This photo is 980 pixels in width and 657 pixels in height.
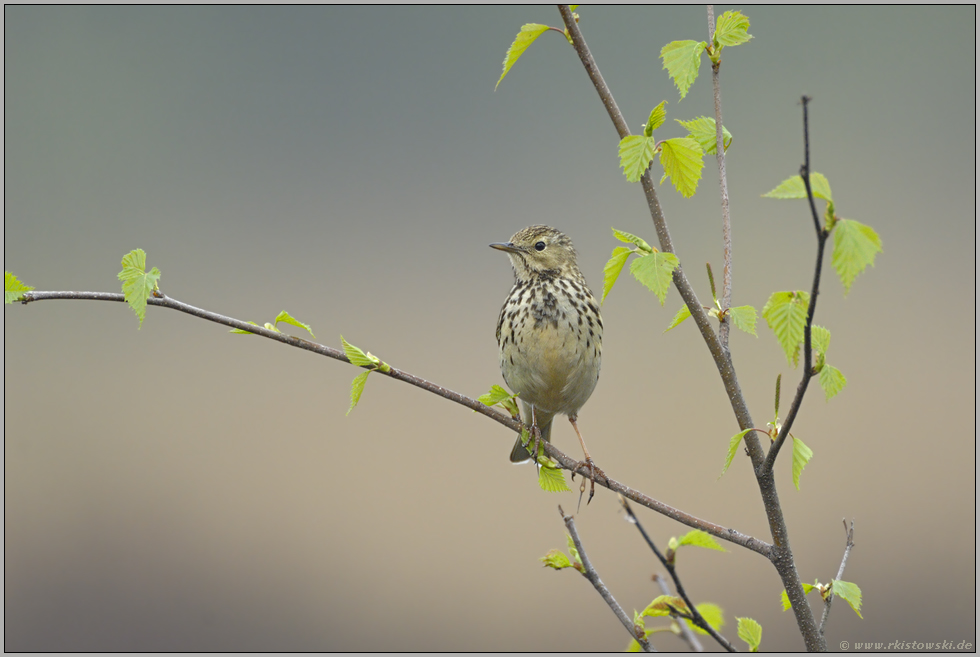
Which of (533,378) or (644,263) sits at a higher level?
(533,378)

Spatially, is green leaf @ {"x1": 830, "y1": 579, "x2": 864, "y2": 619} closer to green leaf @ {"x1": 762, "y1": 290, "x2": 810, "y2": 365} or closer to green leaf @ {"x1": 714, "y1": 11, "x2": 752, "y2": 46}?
green leaf @ {"x1": 762, "y1": 290, "x2": 810, "y2": 365}

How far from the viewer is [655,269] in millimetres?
1293

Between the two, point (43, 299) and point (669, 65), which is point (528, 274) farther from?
point (43, 299)

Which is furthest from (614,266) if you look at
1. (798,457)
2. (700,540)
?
(700,540)

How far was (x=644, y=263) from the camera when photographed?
4.26 ft

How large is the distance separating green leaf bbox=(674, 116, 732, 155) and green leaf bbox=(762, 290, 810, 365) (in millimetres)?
450

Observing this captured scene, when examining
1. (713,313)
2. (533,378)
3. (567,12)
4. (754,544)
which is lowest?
(754,544)

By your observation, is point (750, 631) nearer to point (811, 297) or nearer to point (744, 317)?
point (744, 317)

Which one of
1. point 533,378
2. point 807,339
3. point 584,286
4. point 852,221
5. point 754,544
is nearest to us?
point 852,221

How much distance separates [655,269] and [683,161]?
0.93 feet

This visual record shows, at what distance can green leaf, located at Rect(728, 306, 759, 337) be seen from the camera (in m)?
1.42

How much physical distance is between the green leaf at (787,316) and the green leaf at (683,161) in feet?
0.99

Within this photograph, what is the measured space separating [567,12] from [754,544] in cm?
111

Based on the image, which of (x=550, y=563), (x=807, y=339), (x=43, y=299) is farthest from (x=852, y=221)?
(x=43, y=299)
